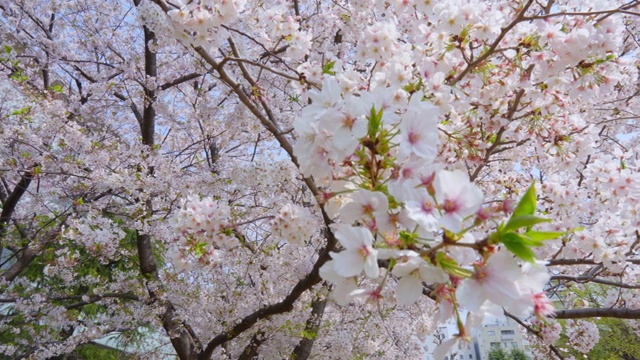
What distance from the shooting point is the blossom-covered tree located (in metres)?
0.99

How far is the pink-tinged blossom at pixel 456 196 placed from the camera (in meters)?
0.89

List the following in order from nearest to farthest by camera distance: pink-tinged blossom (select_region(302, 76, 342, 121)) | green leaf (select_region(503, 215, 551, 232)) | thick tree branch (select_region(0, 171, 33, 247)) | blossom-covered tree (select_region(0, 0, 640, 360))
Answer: green leaf (select_region(503, 215, 551, 232)) < blossom-covered tree (select_region(0, 0, 640, 360)) < pink-tinged blossom (select_region(302, 76, 342, 121)) < thick tree branch (select_region(0, 171, 33, 247))

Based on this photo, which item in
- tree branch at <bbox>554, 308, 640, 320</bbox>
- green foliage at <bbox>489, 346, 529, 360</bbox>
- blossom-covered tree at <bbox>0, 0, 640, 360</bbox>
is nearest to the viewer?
blossom-covered tree at <bbox>0, 0, 640, 360</bbox>

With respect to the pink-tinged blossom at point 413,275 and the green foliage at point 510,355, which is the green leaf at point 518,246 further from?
the green foliage at point 510,355

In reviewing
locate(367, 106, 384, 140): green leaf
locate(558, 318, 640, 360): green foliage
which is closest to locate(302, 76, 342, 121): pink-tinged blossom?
locate(367, 106, 384, 140): green leaf

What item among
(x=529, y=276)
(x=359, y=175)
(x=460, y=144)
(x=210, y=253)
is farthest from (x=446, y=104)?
(x=210, y=253)

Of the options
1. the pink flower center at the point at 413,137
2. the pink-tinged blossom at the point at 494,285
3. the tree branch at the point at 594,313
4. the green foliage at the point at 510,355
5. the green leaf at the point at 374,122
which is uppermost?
the green foliage at the point at 510,355

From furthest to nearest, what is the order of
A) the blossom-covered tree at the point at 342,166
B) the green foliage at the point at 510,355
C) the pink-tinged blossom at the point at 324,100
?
the green foliage at the point at 510,355 < the pink-tinged blossom at the point at 324,100 < the blossom-covered tree at the point at 342,166

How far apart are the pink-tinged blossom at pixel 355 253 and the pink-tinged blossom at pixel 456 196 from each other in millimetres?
177

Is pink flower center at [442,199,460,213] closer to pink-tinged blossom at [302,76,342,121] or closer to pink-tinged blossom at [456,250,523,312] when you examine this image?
pink-tinged blossom at [456,250,523,312]

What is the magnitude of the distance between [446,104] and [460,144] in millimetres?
460

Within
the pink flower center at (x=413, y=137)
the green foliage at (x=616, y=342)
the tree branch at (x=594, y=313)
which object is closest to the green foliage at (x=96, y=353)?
the tree branch at (x=594, y=313)

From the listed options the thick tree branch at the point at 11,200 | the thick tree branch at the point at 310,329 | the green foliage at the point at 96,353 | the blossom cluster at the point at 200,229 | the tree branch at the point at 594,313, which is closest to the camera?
the blossom cluster at the point at 200,229

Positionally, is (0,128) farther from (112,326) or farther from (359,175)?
(359,175)
